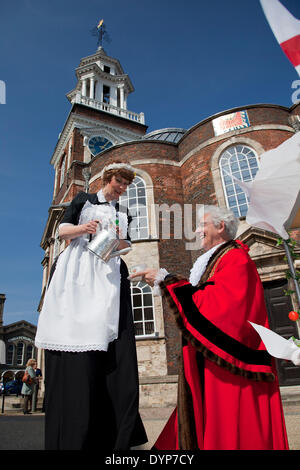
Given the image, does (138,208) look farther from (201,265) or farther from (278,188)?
(278,188)

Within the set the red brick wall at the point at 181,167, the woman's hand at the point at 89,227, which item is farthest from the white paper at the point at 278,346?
the red brick wall at the point at 181,167

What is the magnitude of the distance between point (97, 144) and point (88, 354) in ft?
69.9

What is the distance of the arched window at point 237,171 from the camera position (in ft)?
38.1

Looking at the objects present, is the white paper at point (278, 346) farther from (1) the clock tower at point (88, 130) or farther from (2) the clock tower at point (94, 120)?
(2) the clock tower at point (94, 120)

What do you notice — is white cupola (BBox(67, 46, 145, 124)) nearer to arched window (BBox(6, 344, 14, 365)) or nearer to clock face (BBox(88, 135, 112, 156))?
clock face (BBox(88, 135, 112, 156))

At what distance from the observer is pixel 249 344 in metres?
2.25

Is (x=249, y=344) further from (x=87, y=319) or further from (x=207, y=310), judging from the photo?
(x=87, y=319)

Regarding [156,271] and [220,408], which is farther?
[156,271]

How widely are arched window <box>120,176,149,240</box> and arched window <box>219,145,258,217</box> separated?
354 centimetres

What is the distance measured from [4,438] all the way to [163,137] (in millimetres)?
20409

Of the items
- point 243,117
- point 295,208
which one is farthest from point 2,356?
point 243,117

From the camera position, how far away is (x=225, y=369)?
2.12 meters

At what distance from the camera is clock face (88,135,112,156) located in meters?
21.3

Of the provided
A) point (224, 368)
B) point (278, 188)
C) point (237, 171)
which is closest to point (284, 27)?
point (278, 188)
